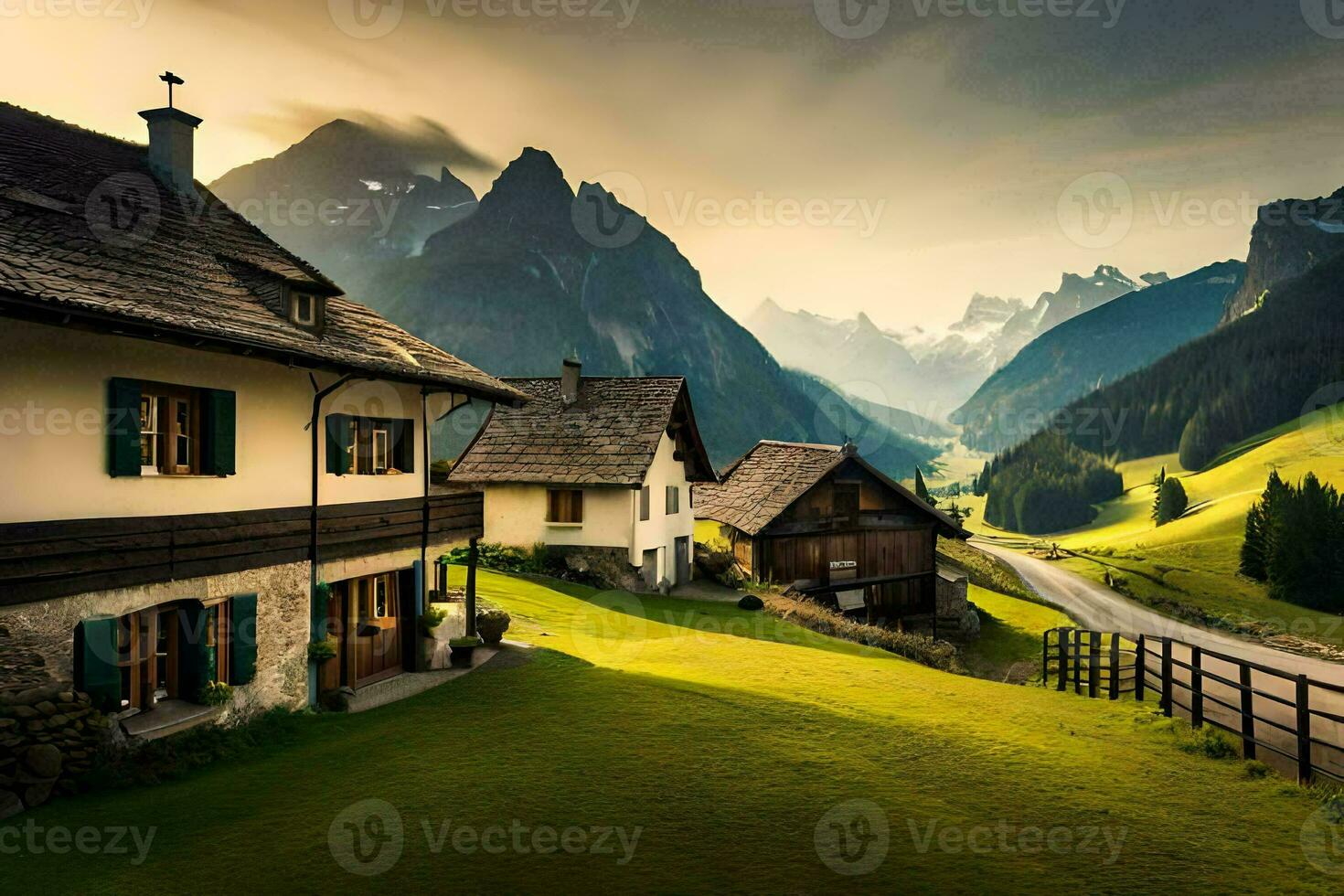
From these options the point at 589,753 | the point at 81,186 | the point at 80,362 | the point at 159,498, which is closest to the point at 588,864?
the point at 589,753

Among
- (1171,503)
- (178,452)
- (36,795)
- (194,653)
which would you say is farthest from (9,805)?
(1171,503)

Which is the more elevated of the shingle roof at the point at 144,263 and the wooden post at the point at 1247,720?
the shingle roof at the point at 144,263

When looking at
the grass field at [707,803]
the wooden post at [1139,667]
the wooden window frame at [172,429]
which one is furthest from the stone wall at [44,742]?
the wooden post at [1139,667]

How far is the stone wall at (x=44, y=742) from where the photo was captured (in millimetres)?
9609

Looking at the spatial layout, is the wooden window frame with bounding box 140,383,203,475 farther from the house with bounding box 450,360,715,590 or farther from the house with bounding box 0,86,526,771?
the house with bounding box 450,360,715,590

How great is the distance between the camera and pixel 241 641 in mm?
13195

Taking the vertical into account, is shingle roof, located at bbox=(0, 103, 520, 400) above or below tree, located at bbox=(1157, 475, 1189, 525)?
above

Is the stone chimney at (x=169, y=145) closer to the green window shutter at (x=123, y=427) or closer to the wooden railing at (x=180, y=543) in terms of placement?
the green window shutter at (x=123, y=427)

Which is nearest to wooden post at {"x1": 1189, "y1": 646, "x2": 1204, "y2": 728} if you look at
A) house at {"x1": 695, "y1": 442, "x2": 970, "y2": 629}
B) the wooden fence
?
the wooden fence

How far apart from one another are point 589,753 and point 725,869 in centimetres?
420

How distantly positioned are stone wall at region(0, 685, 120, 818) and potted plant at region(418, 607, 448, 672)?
25.3 ft

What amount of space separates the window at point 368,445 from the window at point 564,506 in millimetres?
15411

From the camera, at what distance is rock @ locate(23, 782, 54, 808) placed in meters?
9.71

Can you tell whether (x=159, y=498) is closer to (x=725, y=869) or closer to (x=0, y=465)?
(x=0, y=465)
